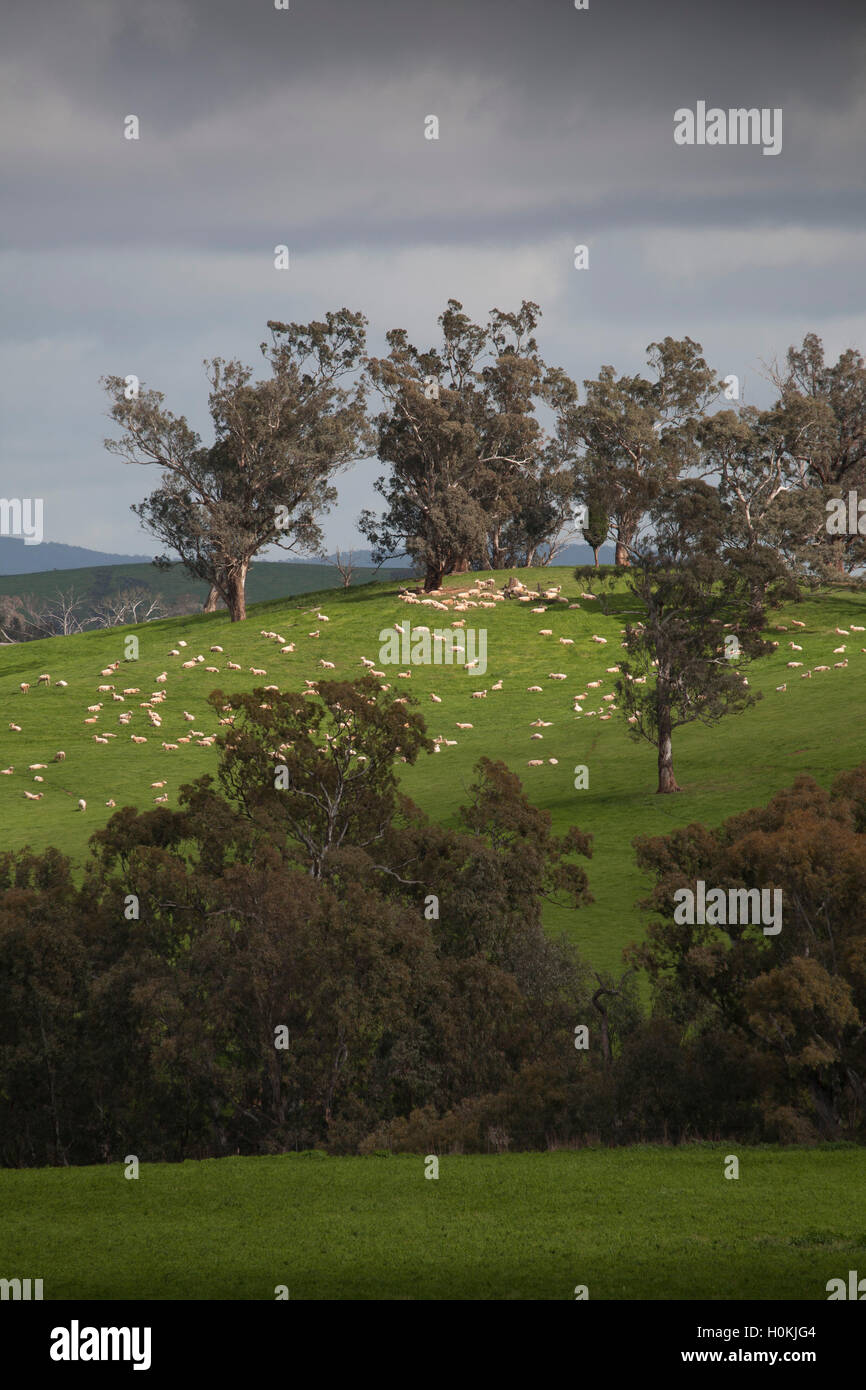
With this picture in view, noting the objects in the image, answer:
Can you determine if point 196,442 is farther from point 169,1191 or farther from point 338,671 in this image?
point 169,1191

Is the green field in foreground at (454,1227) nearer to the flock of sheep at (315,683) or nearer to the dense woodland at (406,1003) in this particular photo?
the dense woodland at (406,1003)

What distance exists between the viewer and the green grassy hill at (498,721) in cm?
5500

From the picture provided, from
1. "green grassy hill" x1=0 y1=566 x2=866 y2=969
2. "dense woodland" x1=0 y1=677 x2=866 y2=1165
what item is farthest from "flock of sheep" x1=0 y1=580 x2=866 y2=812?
"dense woodland" x1=0 y1=677 x2=866 y2=1165

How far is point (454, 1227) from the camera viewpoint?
2009 centimetres

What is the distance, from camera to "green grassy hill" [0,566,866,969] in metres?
55.0

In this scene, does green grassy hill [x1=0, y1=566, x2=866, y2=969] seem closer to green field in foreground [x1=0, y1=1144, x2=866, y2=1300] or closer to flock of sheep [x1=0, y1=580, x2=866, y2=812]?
flock of sheep [x1=0, y1=580, x2=866, y2=812]

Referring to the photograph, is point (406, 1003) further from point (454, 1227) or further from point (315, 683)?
point (315, 683)

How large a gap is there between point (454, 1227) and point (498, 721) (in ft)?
191

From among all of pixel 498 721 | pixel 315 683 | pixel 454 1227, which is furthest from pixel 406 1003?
pixel 498 721

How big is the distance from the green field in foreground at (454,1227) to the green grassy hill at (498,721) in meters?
15.3

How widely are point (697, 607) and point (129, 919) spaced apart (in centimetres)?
3883

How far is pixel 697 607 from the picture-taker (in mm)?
62500

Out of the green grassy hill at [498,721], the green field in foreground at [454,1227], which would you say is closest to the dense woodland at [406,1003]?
the green field in foreground at [454,1227]

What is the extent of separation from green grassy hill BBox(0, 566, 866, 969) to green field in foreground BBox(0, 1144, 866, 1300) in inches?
603
